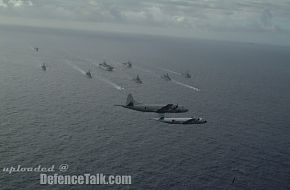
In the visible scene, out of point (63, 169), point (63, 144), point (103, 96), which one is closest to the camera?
point (63, 169)

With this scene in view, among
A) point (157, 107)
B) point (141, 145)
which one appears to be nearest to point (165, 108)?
point (157, 107)

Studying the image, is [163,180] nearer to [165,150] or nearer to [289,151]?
[165,150]

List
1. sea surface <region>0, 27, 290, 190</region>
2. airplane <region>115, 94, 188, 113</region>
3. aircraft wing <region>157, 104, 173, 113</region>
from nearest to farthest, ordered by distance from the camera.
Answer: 1. sea surface <region>0, 27, 290, 190</region>
2. aircraft wing <region>157, 104, 173, 113</region>
3. airplane <region>115, 94, 188, 113</region>

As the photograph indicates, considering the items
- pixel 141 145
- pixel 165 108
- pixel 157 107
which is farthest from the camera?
pixel 157 107

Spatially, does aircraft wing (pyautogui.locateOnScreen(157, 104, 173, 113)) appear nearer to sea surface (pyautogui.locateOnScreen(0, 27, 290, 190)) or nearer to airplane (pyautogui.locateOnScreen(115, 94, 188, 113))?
airplane (pyautogui.locateOnScreen(115, 94, 188, 113))

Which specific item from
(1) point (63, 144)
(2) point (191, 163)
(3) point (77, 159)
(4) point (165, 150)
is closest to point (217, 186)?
(2) point (191, 163)

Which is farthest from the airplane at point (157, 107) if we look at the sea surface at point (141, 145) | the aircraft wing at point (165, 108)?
the sea surface at point (141, 145)

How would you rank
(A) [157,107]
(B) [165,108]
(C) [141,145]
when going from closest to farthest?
(B) [165,108], (C) [141,145], (A) [157,107]

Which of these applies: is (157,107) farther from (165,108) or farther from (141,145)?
(141,145)

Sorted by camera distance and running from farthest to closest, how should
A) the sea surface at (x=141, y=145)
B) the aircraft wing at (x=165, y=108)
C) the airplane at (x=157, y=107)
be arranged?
the airplane at (x=157, y=107)
the aircraft wing at (x=165, y=108)
the sea surface at (x=141, y=145)

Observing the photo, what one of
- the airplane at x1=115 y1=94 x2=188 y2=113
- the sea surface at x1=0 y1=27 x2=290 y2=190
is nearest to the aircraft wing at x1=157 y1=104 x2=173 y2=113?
the airplane at x1=115 y1=94 x2=188 y2=113

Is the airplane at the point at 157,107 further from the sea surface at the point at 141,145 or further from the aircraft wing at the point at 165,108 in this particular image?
the sea surface at the point at 141,145
